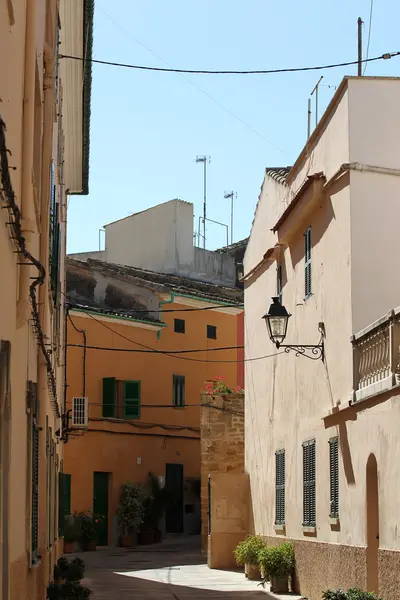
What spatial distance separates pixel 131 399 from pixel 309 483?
18449mm

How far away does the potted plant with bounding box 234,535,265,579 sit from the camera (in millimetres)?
20594

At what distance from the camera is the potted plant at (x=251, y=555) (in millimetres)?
20594

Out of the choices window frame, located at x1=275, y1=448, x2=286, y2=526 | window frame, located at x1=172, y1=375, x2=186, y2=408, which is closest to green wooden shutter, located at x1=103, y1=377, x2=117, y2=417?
window frame, located at x1=172, y1=375, x2=186, y2=408

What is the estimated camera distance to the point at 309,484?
17250 millimetres

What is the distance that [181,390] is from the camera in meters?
37.5

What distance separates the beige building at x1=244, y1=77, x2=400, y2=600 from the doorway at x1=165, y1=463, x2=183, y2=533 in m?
16.2

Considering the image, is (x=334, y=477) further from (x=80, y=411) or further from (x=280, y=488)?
(x=80, y=411)

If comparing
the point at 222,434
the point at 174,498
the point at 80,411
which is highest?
the point at 80,411

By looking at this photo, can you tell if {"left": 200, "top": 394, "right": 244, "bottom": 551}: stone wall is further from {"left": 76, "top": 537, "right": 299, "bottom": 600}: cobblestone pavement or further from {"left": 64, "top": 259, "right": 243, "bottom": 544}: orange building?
{"left": 64, "top": 259, "right": 243, "bottom": 544}: orange building

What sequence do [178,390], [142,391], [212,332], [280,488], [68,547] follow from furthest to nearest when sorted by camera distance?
[212,332], [178,390], [142,391], [68,547], [280,488]

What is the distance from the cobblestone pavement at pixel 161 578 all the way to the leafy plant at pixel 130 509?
1.74 meters

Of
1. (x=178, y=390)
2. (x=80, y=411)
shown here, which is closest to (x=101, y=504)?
(x=178, y=390)

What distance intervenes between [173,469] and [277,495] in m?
17.0

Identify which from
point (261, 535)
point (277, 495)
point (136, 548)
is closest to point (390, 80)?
point (277, 495)
